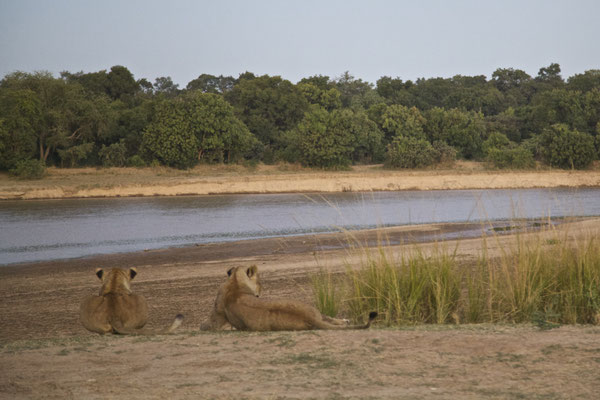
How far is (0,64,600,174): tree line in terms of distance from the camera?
42.7 meters

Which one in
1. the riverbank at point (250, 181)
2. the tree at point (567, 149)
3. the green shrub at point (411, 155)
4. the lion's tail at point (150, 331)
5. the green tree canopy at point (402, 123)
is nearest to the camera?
the lion's tail at point (150, 331)

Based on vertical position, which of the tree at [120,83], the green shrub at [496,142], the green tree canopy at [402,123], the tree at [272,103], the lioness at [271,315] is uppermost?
the tree at [120,83]

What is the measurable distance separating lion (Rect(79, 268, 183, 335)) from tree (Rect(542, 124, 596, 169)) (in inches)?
1746

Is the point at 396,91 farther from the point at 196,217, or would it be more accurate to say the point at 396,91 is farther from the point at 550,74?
the point at 196,217

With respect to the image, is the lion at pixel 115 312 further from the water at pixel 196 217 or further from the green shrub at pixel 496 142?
the green shrub at pixel 496 142

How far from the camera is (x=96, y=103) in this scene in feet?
150

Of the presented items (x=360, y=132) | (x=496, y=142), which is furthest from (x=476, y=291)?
(x=496, y=142)

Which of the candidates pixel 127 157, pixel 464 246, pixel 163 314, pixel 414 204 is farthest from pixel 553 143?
pixel 163 314

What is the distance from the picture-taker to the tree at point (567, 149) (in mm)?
46031

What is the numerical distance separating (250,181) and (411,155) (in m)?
14.8

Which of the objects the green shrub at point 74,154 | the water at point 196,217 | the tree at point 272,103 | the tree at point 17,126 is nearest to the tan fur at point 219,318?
the water at point 196,217

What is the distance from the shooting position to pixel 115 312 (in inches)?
247

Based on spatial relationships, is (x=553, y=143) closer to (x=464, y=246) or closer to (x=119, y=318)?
(x=464, y=246)

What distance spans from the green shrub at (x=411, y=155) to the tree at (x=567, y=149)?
851 cm
